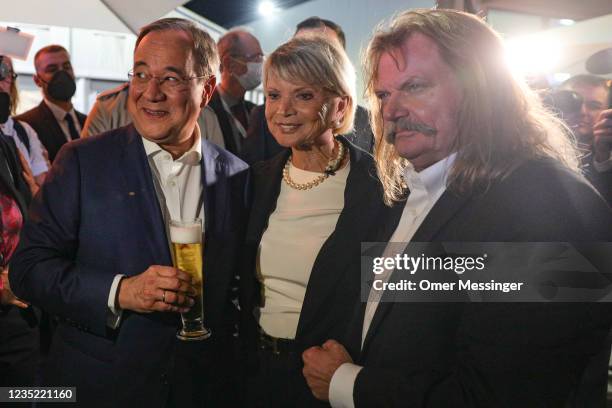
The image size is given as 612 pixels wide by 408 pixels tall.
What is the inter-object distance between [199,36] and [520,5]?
158 cm

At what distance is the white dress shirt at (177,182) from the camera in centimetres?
169

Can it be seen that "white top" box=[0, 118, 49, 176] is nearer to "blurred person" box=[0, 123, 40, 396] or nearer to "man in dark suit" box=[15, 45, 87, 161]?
"man in dark suit" box=[15, 45, 87, 161]

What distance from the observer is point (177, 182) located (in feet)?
5.70

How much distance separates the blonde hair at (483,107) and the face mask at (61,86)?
299 cm

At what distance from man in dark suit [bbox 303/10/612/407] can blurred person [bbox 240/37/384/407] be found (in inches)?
14.1

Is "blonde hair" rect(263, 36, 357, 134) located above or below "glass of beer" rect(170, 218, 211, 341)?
above

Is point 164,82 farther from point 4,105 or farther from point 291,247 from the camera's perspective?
point 4,105

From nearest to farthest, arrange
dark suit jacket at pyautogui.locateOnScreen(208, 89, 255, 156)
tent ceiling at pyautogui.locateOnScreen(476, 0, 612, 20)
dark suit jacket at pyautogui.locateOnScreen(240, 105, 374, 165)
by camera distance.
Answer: tent ceiling at pyautogui.locateOnScreen(476, 0, 612, 20), dark suit jacket at pyautogui.locateOnScreen(240, 105, 374, 165), dark suit jacket at pyautogui.locateOnScreen(208, 89, 255, 156)

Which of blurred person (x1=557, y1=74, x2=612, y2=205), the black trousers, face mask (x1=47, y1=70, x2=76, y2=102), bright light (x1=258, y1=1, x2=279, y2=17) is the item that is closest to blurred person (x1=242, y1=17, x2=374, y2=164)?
blurred person (x1=557, y1=74, x2=612, y2=205)

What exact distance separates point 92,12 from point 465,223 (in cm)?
301

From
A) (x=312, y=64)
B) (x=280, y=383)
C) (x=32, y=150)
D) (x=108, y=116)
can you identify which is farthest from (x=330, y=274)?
(x=32, y=150)

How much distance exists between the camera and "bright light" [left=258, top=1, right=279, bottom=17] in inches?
150

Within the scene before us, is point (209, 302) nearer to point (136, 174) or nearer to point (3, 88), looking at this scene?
point (136, 174)

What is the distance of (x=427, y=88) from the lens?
1.27 metres
